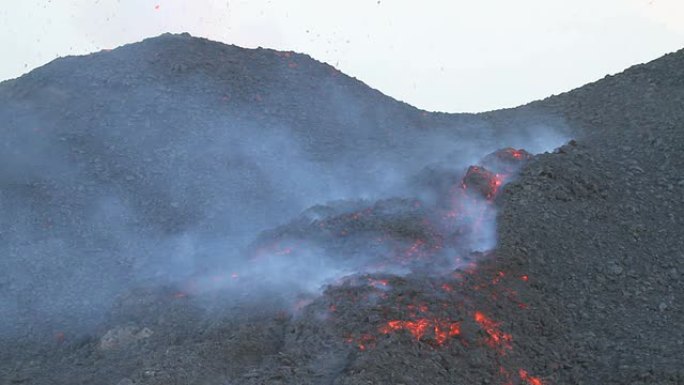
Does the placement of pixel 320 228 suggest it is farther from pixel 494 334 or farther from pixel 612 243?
pixel 612 243

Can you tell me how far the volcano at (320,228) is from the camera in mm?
11172

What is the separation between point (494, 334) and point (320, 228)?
4587mm

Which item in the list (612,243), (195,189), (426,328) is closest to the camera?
(426,328)

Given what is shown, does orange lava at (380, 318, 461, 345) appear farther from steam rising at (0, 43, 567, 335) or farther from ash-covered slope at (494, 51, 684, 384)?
steam rising at (0, 43, 567, 335)

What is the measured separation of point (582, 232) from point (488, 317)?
384 cm

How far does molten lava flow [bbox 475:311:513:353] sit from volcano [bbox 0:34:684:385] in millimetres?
36

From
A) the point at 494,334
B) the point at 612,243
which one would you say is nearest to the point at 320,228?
the point at 494,334

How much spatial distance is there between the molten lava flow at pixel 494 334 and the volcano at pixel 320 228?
0.04 meters

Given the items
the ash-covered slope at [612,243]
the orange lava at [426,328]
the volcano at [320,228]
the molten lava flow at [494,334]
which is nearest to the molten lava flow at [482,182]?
the volcano at [320,228]

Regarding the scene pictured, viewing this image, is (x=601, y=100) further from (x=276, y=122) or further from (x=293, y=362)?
(x=293, y=362)

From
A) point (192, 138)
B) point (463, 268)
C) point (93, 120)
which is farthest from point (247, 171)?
point (463, 268)

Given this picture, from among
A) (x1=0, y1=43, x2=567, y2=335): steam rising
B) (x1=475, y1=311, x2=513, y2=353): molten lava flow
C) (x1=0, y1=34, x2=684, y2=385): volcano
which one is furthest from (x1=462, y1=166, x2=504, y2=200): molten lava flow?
(x1=475, y1=311, x2=513, y2=353): molten lava flow

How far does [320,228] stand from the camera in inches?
577

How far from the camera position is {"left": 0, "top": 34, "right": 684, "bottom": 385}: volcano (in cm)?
1117
